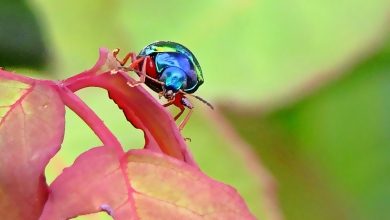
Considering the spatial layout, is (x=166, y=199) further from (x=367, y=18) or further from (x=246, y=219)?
(x=367, y=18)

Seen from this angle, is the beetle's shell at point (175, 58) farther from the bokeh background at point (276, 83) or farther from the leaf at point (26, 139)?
the bokeh background at point (276, 83)

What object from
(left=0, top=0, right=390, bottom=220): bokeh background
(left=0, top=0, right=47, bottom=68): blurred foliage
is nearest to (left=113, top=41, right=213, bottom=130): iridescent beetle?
(left=0, top=0, right=390, bottom=220): bokeh background

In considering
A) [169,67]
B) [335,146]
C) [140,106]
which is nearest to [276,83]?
[335,146]

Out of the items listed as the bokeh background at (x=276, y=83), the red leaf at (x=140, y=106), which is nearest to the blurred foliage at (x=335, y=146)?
the bokeh background at (x=276, y=83)

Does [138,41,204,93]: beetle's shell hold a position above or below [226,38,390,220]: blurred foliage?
above

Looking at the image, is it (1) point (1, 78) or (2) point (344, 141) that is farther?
(2) point (344, 141)

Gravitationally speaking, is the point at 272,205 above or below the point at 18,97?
below

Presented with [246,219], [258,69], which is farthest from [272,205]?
[246,219]

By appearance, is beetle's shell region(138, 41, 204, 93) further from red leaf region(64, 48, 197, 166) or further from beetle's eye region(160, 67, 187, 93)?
red leaf region(64, 48, 197, 166)
